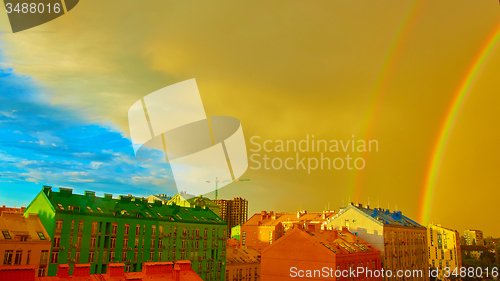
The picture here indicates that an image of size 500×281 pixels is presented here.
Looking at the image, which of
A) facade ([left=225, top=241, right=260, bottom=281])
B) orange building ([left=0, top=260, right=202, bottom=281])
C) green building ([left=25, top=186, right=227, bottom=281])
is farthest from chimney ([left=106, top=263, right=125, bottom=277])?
facade ([left=225, top=241, right=260, bottom=281])

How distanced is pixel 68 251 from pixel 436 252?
105931 mm

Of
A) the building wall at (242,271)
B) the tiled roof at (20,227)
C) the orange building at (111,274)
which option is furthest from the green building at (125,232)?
the orange building at (111,274)

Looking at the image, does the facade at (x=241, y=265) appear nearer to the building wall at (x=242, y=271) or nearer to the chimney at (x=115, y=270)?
the building wall at (x=242, y=271)

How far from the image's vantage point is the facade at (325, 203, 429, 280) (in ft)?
210

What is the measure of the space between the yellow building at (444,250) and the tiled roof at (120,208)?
76.2 m

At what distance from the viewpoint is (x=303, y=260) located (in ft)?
165

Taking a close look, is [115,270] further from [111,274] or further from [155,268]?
[155,268]

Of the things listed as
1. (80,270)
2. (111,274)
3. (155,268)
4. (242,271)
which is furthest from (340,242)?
(80,270)

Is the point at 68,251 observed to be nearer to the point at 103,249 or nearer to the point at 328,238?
the point at 103,249

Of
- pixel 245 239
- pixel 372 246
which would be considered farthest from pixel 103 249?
pixel 245 239

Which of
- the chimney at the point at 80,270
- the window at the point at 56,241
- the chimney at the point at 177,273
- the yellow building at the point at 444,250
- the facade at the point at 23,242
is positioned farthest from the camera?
the yellow building at the point at 444,250

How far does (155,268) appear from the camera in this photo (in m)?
26.7

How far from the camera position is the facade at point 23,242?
122ft

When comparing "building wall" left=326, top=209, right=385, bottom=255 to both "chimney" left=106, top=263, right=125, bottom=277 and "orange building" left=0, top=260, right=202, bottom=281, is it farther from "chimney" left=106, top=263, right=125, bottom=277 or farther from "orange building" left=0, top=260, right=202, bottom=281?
"chimney" left=106, top=263, right=125, bottom=277
